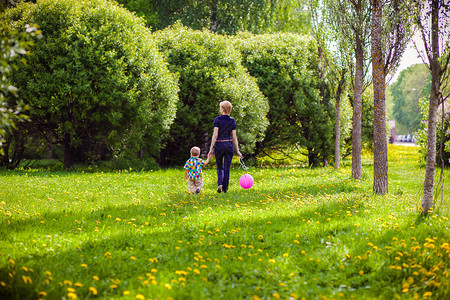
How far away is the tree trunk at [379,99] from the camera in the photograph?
9.30 m

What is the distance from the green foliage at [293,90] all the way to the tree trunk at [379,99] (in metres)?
9.99

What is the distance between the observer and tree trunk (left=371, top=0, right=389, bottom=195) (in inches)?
366

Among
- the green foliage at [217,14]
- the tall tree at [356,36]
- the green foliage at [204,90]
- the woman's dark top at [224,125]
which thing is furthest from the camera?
the green foliage at [217,14]

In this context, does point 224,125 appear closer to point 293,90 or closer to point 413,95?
point 293,90

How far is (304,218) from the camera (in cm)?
676

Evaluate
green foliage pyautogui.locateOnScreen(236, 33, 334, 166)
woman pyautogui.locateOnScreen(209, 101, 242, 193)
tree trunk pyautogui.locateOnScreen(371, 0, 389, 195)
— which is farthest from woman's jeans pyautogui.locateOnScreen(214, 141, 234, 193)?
green foliage pyautogui.locateOnScreen(236, 33, 334, 166)

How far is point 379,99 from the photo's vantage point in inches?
368

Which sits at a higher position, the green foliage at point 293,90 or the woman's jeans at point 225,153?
the green foliage at point 293,90

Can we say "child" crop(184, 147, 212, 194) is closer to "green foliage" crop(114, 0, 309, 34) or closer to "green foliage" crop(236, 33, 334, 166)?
"green foliage" crop(236, 33, 334, 166)

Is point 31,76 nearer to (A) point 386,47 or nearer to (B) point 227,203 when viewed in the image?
(B) point 227,203

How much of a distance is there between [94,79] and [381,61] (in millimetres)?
10795

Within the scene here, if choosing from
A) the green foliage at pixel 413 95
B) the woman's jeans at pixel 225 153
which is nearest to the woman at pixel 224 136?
the woman's jeans at pixel 225 153

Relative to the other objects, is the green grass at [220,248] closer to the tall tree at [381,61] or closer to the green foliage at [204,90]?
the tall tree at [381,61]

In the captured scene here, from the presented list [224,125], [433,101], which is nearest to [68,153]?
[224,125]
